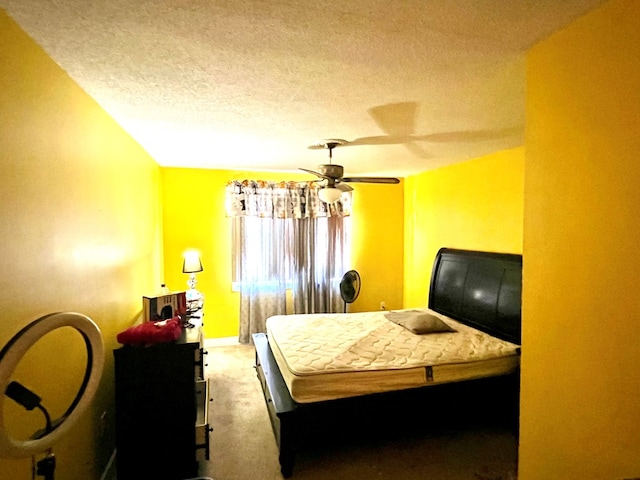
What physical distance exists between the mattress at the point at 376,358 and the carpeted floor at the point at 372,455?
0.45 meters

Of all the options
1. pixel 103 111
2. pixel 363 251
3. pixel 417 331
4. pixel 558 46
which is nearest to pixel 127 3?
pixel 103 111

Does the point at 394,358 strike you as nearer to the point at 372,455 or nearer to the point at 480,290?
the point at 372,455

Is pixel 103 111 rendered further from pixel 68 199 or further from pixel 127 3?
pixel 127 3

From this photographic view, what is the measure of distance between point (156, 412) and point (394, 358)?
1.67 metres

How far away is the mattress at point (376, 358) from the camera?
7.85ft

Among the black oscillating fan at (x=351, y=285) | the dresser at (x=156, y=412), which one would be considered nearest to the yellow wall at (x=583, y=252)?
the dresser at (x=156, y=412)

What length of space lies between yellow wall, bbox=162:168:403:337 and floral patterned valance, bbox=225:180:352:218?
0.55 ft

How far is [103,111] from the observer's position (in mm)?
2164

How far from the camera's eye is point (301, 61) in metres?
1.52

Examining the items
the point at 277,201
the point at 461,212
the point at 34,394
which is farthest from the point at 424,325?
the point at 34,394

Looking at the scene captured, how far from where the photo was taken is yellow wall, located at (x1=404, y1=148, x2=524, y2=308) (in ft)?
10.9

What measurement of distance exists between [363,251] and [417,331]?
2095 millimetres

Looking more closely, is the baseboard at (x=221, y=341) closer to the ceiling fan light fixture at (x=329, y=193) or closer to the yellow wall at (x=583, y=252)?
the ceiling fan light fixture at (x=329, y=193)

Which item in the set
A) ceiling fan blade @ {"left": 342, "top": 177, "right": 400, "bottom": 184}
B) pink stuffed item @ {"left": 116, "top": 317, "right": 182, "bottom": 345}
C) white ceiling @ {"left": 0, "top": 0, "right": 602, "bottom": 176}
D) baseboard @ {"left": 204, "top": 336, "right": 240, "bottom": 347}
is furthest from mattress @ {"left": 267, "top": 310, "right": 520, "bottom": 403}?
white ceiling @ {"left": 0, "top": 0, "right": 602, "bottom": 176}
